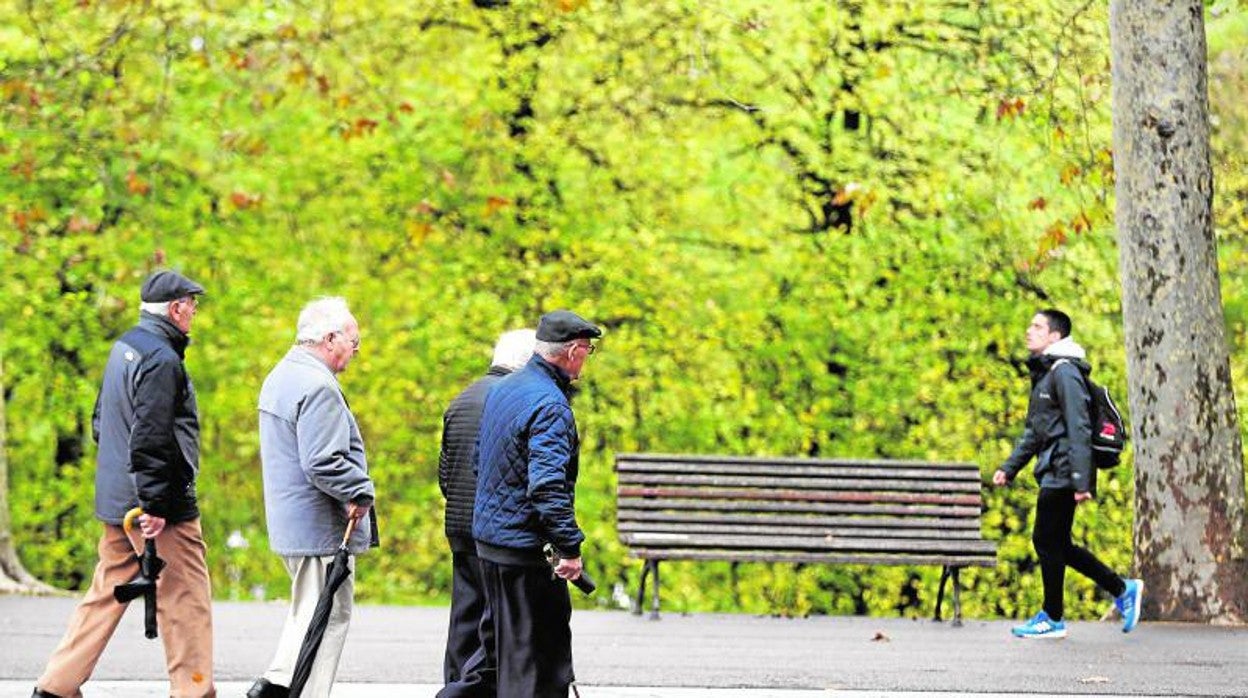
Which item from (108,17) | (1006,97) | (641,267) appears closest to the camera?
(1006,97)

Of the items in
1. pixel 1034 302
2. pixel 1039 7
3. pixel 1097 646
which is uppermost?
pixel 1039 7

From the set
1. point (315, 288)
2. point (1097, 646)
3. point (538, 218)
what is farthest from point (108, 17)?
point (1097, 646)

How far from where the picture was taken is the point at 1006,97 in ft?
55.3

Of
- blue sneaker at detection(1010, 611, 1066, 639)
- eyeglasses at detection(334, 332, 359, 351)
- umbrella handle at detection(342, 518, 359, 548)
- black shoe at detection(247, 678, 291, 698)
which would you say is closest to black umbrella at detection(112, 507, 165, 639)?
black shoe at detection(247, 678, 291, 698)

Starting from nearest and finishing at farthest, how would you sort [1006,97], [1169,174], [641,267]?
[1169,174] < [1006,97] < [641,267]

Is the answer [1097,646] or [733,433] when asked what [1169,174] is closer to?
[1097,646]

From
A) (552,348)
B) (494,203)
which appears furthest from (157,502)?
(494,203)

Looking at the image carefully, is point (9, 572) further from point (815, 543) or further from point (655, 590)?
point (815, 543)

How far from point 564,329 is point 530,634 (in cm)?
114

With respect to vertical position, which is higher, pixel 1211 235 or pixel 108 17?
pixel 108 17

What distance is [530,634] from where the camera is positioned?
7.43m

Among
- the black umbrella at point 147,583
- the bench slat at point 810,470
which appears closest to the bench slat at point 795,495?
the bench slat at point 810,470

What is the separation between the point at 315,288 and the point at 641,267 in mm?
4453

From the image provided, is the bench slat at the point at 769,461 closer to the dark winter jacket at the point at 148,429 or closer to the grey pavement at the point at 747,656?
the grey pavement at the point at 747,656
